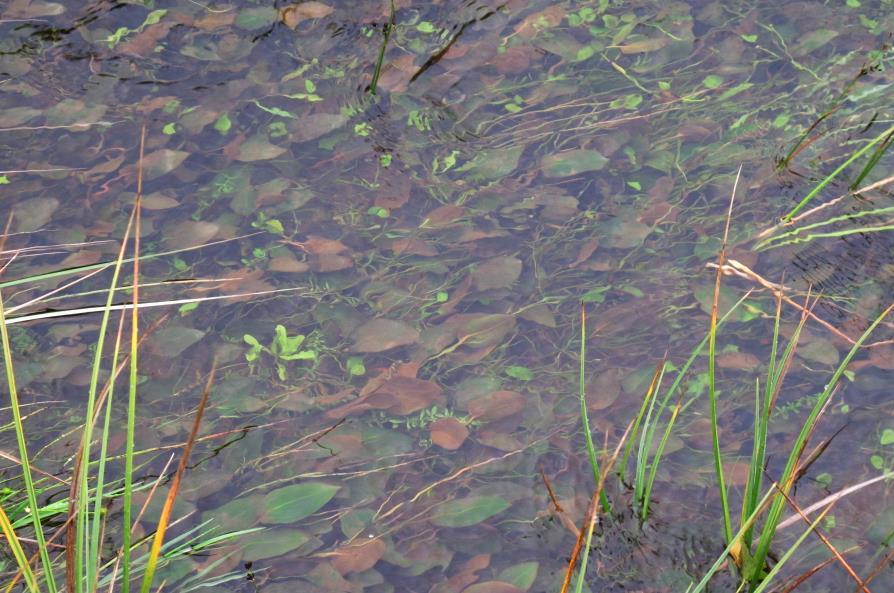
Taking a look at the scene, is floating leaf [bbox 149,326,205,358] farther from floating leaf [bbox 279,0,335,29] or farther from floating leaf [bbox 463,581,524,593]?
floating leaf [bbox 279,0,335,29]

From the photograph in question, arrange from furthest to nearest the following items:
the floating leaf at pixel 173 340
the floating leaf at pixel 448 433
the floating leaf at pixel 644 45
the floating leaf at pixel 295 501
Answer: the floating leaf at pixel 644 45 → the floating leaf at pixel 173 340 → the floating leaf at pixel 448 433 → the floating leaf at pixel 295 501

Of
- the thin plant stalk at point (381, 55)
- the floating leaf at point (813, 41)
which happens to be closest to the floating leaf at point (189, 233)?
the thin plant stalk at point (381, 55)

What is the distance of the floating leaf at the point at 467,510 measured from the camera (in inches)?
57.8

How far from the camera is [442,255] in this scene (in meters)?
1.83

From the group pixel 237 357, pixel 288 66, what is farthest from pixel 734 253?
pixel 288 66

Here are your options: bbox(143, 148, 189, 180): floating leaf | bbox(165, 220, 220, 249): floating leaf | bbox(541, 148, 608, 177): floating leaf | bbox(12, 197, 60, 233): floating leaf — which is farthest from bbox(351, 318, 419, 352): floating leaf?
bbox(12, 197, 60, 233): floating leaf

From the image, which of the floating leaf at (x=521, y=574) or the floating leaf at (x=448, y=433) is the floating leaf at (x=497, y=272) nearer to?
the floating leaf at (x=448, y=433)

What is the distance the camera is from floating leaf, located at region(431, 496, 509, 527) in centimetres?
147

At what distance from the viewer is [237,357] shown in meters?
1.69

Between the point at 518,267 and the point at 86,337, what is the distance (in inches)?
32.6

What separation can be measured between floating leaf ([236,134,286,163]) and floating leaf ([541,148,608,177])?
22.8 inches

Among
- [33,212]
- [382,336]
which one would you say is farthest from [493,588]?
[33,212]

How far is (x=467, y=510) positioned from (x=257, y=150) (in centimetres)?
96

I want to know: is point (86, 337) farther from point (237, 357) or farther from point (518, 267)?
point (518, 267)
